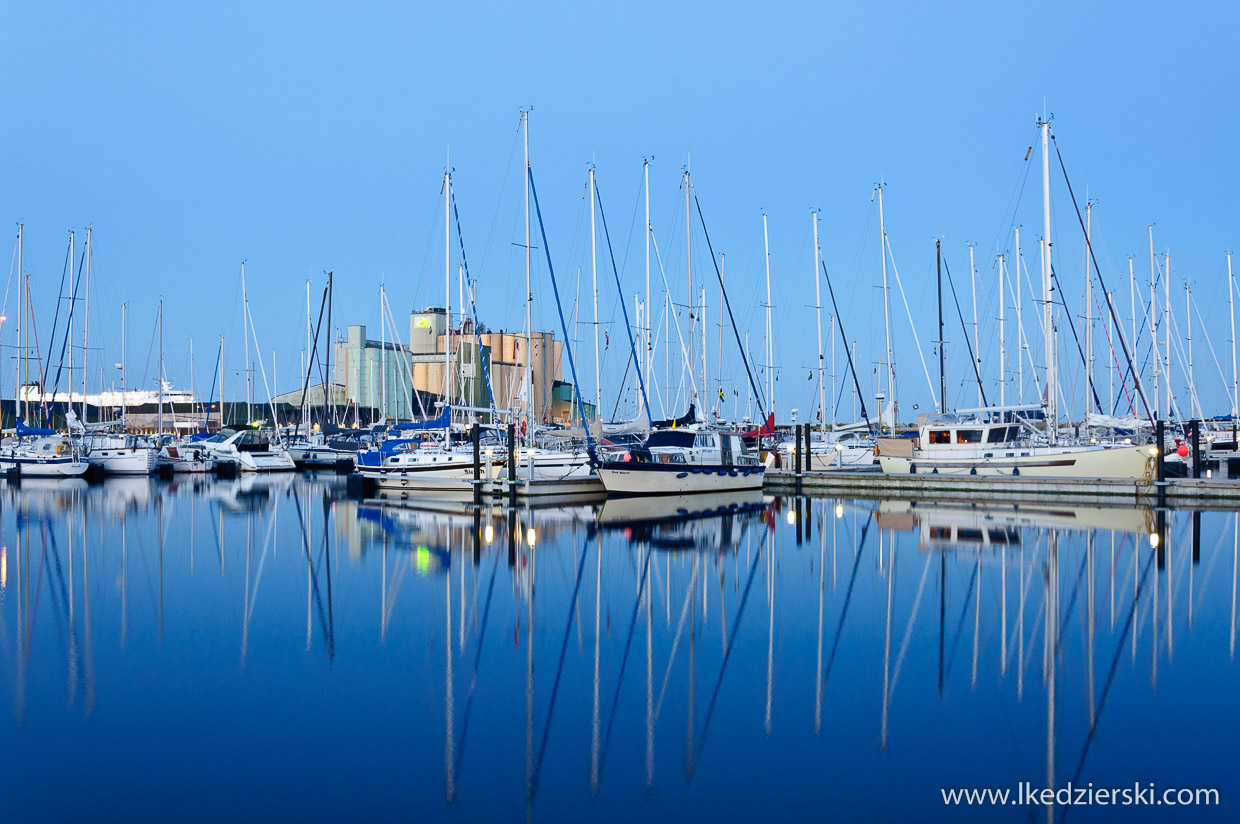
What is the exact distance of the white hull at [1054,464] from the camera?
112 feet

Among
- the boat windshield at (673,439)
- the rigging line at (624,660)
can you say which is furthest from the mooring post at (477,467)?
the rigging line at (624,660)

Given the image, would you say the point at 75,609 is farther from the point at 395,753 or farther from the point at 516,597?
the point at 395,753

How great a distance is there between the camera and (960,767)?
870 cm

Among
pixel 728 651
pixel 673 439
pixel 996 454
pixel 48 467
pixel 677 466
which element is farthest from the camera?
pixel 48 467

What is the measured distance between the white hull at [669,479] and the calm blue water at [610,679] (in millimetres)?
11770

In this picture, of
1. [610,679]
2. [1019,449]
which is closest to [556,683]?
[610,679]

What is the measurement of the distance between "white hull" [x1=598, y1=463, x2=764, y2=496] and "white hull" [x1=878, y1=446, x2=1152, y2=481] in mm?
7621

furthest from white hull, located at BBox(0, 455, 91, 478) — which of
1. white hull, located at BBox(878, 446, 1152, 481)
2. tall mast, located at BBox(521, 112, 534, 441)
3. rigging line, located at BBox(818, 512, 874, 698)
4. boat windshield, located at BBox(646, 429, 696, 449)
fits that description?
rigging line, located at BBox(818, 512, 874, 698)

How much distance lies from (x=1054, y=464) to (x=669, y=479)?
13.2 m

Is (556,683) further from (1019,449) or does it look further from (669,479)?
(1019,449)

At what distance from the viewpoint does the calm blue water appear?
8.25m

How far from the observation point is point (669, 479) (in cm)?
3519

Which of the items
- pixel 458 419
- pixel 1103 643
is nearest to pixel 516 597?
pixel 1103 643

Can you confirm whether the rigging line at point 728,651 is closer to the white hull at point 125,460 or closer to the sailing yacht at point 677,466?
the sailing yacht at point 677,466
